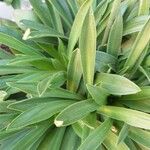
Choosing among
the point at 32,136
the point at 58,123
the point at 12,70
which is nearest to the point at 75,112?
the point at 58,123

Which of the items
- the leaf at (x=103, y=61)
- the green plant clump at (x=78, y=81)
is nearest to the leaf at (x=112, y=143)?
the green plant clump at (x=78, y=81)

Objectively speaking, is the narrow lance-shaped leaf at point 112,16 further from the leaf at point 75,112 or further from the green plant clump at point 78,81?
the leaf at point 75,112

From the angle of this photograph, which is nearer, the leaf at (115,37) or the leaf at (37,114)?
the leaf at (37,114)

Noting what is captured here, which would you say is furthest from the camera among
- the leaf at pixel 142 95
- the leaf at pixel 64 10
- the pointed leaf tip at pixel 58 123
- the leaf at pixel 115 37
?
the leaf at pixel 64 10

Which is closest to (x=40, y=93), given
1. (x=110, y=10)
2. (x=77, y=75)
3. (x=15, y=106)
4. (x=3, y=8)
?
(x=15, y=106)

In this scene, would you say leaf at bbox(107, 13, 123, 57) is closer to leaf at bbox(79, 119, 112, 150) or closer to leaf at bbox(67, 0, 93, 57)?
leaf at bbox(67, 0, 93, 57)

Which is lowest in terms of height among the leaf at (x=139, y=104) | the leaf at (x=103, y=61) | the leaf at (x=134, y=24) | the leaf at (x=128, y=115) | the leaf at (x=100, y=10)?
the leaf at (x=139, y=104)

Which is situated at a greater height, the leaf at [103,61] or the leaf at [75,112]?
the leaf at [103,61]

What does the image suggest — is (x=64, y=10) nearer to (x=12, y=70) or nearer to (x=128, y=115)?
(x=12, y=70)
